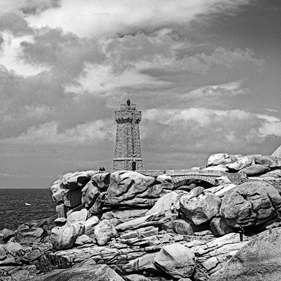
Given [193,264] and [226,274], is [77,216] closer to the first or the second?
[193,264]

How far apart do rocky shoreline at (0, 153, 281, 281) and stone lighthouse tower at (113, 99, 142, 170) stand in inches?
882

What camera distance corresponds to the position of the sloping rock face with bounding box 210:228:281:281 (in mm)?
8289

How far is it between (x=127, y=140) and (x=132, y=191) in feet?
94.3

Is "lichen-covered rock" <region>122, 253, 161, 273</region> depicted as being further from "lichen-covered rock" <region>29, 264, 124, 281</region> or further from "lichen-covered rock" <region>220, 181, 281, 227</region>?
"lichen-covered rock" <region>29, 264, 124, 281</region>

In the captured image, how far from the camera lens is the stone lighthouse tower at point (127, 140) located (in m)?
69.9

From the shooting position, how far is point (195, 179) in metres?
45.9

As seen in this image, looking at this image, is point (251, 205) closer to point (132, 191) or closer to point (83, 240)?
point (83, 240)

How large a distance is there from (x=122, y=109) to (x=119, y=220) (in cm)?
3474

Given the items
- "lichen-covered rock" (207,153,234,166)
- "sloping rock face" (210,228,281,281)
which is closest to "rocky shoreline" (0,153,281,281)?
"lichen-covered rock" (207,153,234,166)

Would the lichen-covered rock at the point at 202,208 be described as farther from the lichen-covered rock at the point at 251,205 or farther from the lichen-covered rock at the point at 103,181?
the lichen-covered rock at the point at 103,181

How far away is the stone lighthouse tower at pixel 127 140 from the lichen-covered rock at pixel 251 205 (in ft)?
130

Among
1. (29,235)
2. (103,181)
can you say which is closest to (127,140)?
(103,181)

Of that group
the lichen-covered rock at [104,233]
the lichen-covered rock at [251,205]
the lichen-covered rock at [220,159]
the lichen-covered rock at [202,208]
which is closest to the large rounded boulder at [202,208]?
the lichen-covered rock at [202,208]

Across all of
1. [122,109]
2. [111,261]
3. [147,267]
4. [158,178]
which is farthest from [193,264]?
[122,109]
